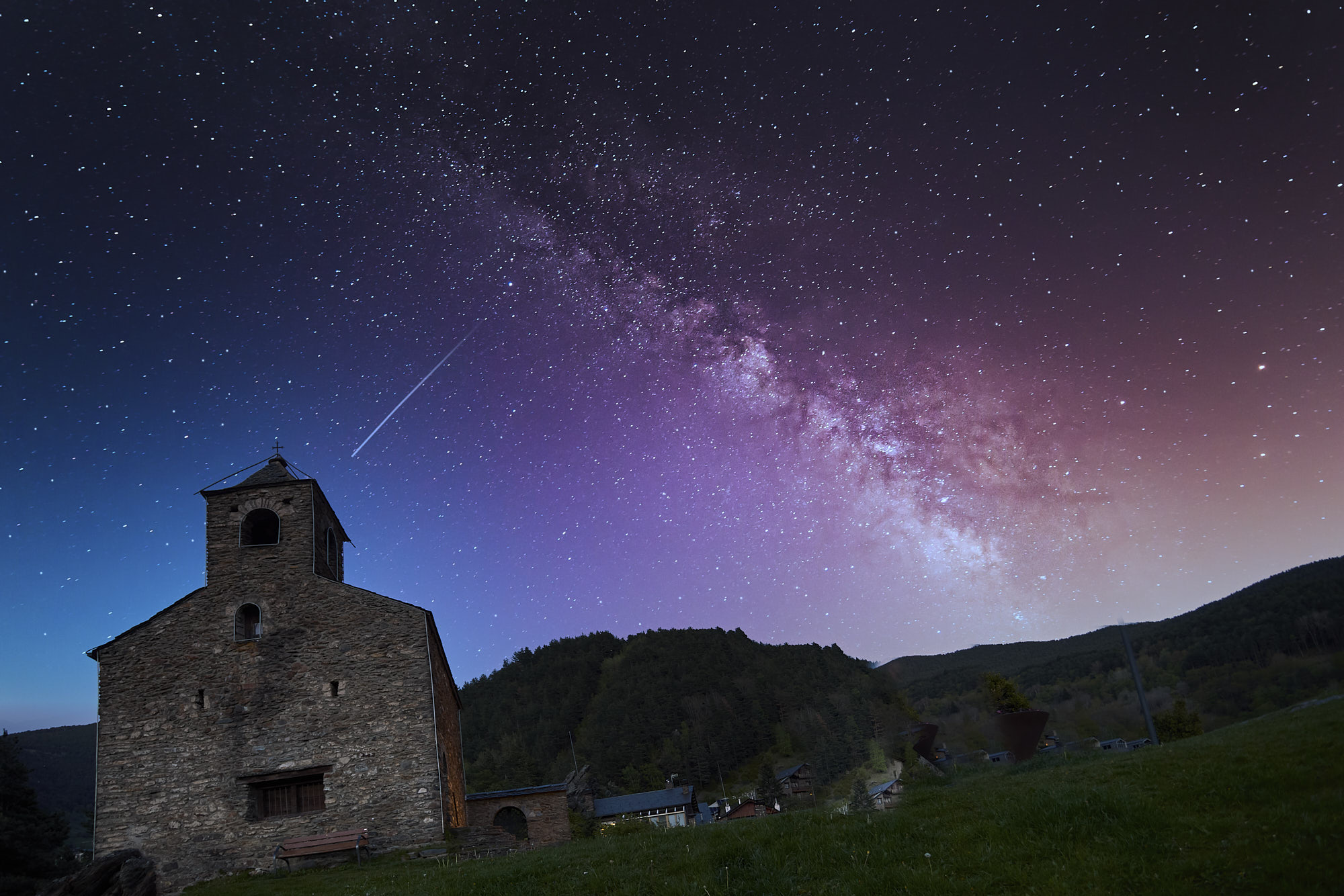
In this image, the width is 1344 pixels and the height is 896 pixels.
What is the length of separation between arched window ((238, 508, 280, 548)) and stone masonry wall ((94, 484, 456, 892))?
50.8 inches

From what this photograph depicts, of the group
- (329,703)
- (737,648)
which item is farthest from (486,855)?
(737,648)

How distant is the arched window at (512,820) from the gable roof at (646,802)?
687 centimetres

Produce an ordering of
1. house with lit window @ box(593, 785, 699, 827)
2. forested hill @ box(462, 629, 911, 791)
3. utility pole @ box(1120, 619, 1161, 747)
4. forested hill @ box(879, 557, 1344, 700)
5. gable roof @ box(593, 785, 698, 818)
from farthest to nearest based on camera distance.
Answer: forested hill @ box(462, 629, 911, 791) → gable roof @ box(593, 785, 698, 818) → house with lit window @ box(593, 785, 699, 827) → utility pole @ box(1120, 619, 1161, 747) → forested hill @ box(879, 557, 1344, 700)

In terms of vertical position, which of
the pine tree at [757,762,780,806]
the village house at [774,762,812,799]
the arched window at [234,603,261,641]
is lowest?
the village house at [774,762,812,799]

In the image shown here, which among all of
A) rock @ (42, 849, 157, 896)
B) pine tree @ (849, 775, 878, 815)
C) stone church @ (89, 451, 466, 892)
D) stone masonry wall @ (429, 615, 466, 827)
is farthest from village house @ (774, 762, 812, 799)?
rock @ (42, 849, 157, 896)

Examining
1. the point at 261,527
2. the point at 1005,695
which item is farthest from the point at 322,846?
the point at 1005,695

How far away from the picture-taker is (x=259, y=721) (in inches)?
875

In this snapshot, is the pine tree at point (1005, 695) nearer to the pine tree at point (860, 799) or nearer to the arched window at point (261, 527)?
the pine tree at point (860, 799)

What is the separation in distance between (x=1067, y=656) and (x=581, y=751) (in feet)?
266

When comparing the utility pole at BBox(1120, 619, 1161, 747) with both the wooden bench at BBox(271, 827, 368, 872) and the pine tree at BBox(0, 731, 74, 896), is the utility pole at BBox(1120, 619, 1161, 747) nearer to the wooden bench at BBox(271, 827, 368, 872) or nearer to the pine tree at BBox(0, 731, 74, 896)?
the wooden bench at BBox(271, 827, 368, 872)

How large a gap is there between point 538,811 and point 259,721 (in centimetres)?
995

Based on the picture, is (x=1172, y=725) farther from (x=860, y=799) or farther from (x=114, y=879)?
(x=114, y=879)

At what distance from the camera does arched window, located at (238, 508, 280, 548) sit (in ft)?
84.4

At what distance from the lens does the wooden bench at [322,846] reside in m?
19.9
